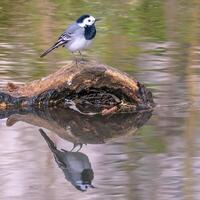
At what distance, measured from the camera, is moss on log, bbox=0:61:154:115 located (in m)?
9.63

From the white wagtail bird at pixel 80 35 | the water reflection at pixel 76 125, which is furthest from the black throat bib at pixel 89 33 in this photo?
the water reflection at pixel 76 125

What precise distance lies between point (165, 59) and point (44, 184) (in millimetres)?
5419

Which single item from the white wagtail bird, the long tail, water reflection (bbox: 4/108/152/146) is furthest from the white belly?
the long tail

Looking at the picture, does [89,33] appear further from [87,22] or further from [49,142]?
[49,142]

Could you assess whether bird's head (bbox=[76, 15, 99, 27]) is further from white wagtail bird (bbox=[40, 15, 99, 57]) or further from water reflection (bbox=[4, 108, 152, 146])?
water reflection (bbox=[4, 108, 152, 146])

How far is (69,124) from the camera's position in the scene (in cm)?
962

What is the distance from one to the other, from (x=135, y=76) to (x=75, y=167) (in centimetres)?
362

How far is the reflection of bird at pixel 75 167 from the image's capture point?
747cm

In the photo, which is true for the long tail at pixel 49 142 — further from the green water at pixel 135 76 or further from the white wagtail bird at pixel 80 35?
the white wagtail bird at pixel 80 35

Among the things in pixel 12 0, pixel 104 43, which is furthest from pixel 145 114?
pixel 12 0

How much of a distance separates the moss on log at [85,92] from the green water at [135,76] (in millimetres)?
240

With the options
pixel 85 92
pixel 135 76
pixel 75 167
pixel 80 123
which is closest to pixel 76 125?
pixel 80 123

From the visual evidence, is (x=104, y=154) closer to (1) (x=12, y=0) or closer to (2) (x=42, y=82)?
(2) (x=42, y=82)

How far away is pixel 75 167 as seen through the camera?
7.97 meters
